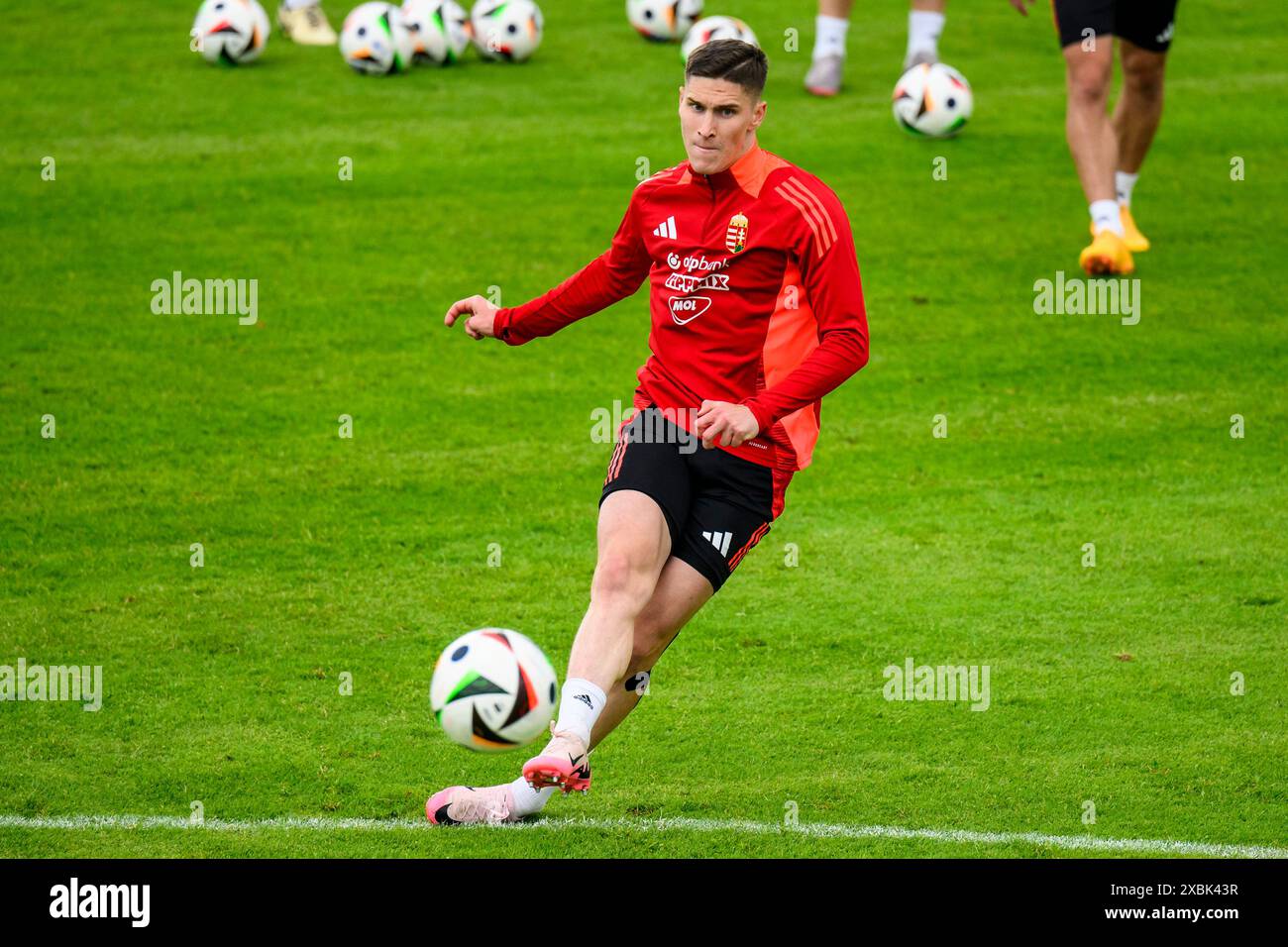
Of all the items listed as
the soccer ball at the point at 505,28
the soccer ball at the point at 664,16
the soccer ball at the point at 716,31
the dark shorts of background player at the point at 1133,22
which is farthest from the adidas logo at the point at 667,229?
the soccer ball at the point at 664,16

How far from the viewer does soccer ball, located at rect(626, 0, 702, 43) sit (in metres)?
16.8

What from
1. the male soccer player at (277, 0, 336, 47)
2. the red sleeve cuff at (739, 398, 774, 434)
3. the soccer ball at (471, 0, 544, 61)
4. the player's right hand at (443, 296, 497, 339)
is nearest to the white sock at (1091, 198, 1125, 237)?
the player's right hand at (443, 296, 497, 339)

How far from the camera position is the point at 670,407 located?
568 cm

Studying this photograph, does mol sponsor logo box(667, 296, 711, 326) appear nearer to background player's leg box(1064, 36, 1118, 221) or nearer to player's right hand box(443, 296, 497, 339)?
player's right hand box(443, 296, 497, 339)

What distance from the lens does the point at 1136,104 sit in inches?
479

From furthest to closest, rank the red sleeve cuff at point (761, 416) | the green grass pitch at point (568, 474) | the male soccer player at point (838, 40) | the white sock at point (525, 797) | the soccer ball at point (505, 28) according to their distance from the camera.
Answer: the soccer ball at point (505, 28), the male soccer player at point (838, 40), the green grass pitch at point (568, 474), the white sock at point (525, 797), the red sleeve cuff at point (761, 416)

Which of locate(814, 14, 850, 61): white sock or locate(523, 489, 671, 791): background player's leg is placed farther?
locate(814, 14, 850, 61): white sock

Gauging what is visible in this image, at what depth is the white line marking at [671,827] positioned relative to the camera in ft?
18.7

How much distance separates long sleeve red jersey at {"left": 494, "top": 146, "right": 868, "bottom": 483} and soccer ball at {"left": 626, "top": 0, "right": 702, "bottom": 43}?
11608 mm

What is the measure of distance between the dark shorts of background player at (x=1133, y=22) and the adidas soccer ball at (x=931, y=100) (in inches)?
106

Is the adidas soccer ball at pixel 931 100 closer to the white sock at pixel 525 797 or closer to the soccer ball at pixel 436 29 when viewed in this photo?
the soccer ball at pixel 436 29

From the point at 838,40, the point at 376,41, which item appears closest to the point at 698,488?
the point at 838,40

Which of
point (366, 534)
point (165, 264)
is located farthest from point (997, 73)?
point (366, 534)

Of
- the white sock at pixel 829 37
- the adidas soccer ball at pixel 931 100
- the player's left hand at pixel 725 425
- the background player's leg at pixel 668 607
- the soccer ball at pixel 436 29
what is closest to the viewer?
the player's left hand at pixel 725 425
